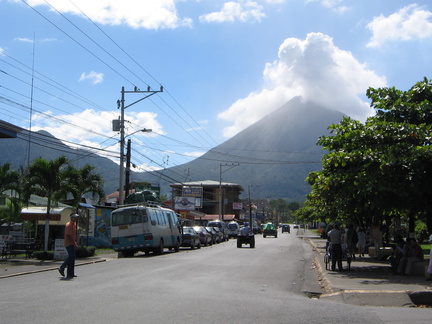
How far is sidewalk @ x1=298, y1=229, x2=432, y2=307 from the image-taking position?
1091 centimetres

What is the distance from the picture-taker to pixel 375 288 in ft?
41.4

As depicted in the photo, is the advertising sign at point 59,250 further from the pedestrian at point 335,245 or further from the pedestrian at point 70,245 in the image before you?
the pedestrian at point 335,245

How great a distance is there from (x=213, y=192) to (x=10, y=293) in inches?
3616

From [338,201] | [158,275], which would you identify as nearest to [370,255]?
[338,201]

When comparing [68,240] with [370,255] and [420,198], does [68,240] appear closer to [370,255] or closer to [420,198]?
[420,198]

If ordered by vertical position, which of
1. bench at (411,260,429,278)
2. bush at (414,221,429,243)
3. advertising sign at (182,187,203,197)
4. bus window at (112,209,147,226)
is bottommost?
bench at (411,260,429,278)

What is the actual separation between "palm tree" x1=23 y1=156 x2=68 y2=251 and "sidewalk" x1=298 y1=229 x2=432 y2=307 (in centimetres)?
1333

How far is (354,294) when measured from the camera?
37.2 ft

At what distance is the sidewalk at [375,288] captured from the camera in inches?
430

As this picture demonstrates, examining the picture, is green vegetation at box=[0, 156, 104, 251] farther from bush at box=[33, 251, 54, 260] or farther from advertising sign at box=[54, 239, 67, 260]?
advertising sign at box=[54, 239, 67, 260]

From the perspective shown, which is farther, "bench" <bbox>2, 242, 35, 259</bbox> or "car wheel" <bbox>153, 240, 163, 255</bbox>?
"car wheel" <bbox>153, 240, 163, 255</bbox>

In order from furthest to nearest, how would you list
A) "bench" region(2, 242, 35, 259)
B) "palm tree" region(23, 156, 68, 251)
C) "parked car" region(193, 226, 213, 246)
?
"parked car" region(193, 226, 213, 246), "palm tree" region(23, 156, 68, 251), "bench" region(2, 242, 35, 259)

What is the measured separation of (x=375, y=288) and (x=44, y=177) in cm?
1672

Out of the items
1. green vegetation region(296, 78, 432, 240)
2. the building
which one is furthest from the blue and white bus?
the building
